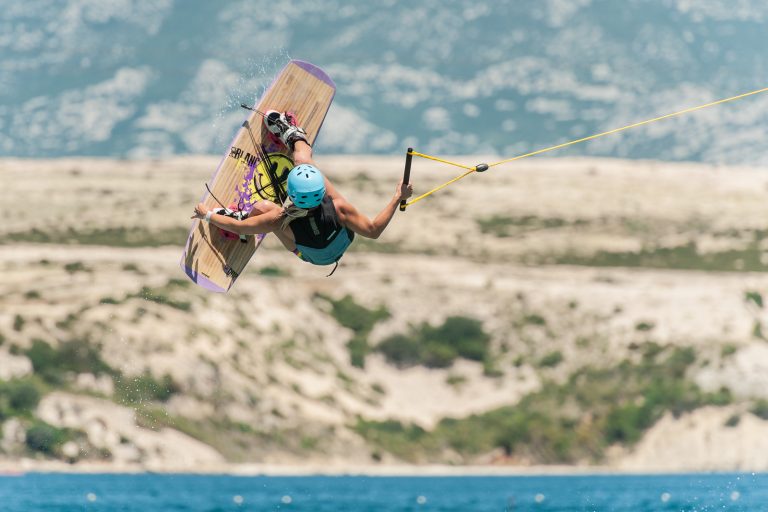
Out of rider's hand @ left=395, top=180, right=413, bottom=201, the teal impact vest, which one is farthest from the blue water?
rider's hand @ left=395, top=180, right=413, bottom=201

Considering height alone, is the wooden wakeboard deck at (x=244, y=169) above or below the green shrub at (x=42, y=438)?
above

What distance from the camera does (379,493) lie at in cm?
4303

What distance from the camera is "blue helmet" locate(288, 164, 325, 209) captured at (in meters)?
17.8

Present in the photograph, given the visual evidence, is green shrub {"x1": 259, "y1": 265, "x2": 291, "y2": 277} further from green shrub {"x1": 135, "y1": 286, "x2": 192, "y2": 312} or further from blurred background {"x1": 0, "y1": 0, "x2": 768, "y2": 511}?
green shrub {"x1": 135, "y1": 286, "x2": 192, "y2": 312}

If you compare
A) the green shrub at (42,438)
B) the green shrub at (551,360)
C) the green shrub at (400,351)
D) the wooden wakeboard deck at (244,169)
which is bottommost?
the green shrub at (400,351)

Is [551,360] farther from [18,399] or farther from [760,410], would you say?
[18,399]

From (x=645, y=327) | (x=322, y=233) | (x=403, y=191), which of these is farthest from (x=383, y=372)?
(x=403, y=191)

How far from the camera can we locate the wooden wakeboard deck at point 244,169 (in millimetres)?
20844

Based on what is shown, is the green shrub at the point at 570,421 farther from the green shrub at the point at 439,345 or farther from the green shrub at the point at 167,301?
the green shrub at the point at 167,301

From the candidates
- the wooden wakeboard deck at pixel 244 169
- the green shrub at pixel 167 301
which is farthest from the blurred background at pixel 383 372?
the wooden wakeboard deck at pixel 244 169

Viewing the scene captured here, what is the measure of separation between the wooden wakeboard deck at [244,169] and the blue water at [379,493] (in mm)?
14480

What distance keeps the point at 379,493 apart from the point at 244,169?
23598 millimetres

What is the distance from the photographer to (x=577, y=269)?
7625 centimetres

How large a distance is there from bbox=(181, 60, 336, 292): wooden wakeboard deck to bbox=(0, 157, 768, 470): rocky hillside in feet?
97.4
